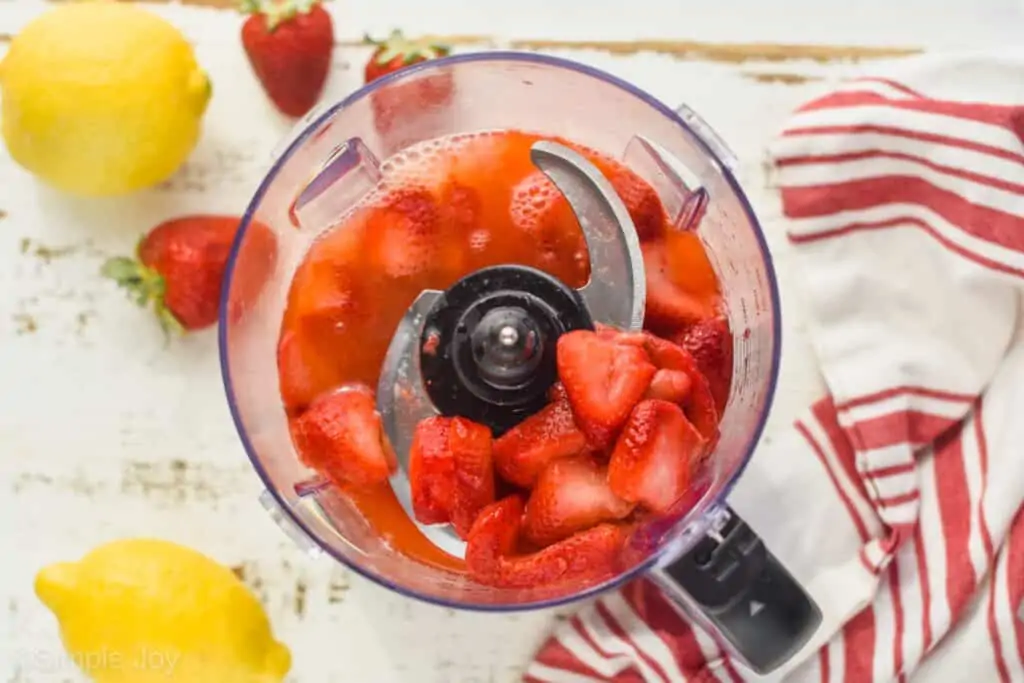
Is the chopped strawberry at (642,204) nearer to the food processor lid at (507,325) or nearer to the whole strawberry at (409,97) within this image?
the food processor lid at (507,325)

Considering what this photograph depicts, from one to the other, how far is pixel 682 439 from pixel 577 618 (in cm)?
24

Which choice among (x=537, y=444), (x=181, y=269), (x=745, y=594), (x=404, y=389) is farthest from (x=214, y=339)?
(x=745, y=594)

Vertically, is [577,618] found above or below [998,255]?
below

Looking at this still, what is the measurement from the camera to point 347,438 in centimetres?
76

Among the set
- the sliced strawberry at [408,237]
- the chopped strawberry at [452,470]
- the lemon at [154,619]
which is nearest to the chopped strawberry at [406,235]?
the sliced strawberry at [408,237]

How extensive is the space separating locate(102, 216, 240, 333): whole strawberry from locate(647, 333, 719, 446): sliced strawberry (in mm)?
338

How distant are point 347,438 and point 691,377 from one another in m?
0.22

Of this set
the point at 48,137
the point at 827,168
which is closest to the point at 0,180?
the point at 48,137

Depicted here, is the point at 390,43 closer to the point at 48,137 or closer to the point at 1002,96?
the point at 48,137

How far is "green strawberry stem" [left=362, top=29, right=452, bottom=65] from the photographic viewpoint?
872 millimetres

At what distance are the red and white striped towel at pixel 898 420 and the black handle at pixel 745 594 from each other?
0.06 m

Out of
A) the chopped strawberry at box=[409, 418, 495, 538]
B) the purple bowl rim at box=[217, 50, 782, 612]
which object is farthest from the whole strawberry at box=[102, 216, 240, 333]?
the chopped strawberry at box=[409, 418, 495, 538]

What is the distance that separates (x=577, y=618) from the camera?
88cm

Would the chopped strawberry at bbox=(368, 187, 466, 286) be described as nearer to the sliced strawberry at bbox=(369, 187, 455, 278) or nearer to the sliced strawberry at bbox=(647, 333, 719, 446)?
the sliced strawberry at bbox=(369, 187, 455, 278)
